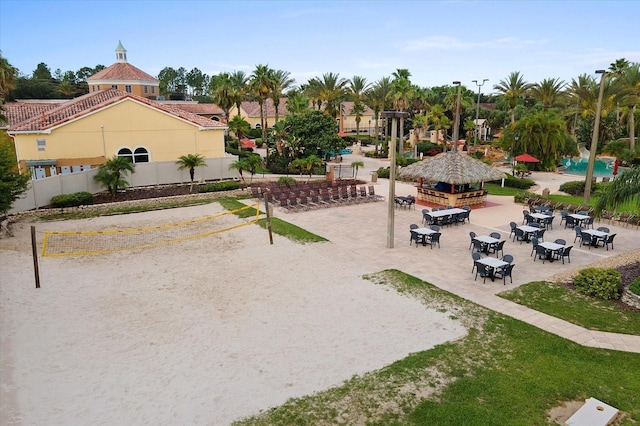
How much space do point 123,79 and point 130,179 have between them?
90.6 feet

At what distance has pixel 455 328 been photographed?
12.9 m

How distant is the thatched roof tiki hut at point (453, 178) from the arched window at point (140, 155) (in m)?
20.0

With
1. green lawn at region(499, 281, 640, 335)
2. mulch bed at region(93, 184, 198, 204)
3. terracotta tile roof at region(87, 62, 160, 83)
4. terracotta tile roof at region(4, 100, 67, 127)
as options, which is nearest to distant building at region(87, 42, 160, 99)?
terracotta tile roof at region(87, 62, 160, 83)

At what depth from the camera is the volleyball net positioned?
817 inches

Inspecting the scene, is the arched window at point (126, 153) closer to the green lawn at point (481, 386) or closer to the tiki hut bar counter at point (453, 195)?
the tiki hut bar counter at point (453, 195)

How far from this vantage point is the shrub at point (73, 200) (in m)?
27.3

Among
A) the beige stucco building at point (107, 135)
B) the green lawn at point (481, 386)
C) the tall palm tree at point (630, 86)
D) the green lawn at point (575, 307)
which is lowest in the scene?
the green lawn at point (481, 386)

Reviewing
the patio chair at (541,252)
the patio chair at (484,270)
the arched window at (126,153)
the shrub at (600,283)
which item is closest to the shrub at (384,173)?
the arched window at (126,153)

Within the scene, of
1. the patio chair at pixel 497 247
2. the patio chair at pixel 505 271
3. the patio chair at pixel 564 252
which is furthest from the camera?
the patio chair at pixel 497 247

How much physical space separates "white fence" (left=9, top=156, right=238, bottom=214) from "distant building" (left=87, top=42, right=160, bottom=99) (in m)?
23.6

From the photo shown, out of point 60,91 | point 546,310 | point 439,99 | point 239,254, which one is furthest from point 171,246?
point 60,91

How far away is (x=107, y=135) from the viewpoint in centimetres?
3356

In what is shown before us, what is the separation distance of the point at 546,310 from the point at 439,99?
68.9 meters

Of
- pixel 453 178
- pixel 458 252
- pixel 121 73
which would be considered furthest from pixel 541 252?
pixel 121 73
